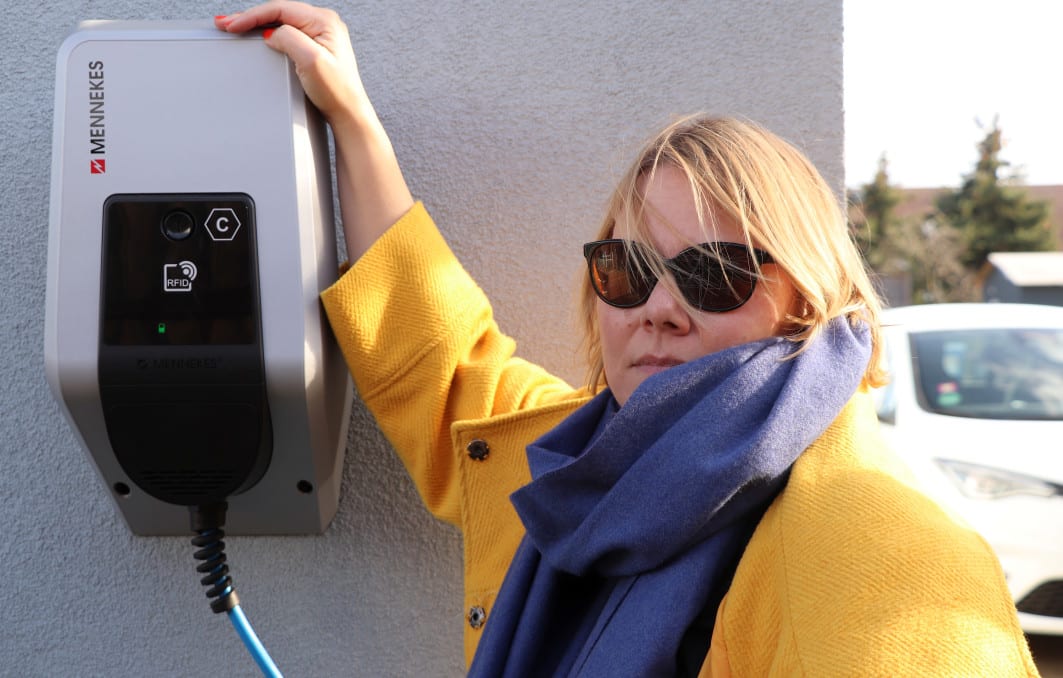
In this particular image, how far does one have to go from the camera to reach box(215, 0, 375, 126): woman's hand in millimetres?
Result: 1229

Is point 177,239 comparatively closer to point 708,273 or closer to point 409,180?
point 409,180

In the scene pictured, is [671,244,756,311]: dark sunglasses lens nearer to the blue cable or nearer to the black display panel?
the black display panel

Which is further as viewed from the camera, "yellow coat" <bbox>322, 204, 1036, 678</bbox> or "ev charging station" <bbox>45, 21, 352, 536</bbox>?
"ev charging station" <bbox>45, 21, 352, 536</bbox>

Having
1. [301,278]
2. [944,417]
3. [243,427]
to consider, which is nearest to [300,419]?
[243,427]

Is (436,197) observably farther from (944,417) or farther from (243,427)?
(944,417)

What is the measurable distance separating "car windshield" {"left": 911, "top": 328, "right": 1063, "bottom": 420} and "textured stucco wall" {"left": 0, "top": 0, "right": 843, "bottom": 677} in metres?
3.00

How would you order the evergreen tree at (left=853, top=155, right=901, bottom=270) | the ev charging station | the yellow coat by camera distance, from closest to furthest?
1. the yellow coat
2. the ev charging station
3. the evergreen tree at (left=853, top=155, right=901, bottom=270)

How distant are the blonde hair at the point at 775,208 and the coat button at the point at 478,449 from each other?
36cm

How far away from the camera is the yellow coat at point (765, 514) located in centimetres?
85

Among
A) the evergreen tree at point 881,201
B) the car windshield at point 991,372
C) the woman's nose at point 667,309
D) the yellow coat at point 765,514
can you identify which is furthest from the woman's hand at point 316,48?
the evergreen tree at point 881,201

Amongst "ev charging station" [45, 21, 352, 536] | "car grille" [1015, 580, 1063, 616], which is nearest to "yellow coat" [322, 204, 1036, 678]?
"ev charging station" [45, 21, 352, 536]

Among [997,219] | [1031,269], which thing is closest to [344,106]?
[1031,269]

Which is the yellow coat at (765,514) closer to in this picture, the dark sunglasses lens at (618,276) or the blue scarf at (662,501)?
the blue scarf at (662,501)

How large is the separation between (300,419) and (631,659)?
1.78ft
